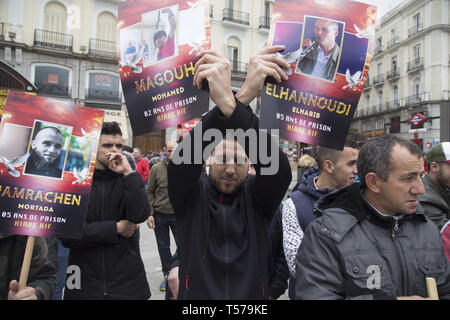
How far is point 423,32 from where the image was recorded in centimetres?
2775

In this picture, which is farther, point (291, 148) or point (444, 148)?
point (291, 148)

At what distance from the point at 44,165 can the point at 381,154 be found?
1907 millimetres

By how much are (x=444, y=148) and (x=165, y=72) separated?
263 cm

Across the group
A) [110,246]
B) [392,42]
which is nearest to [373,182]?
[110,246]

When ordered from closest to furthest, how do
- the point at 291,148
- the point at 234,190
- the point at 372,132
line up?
the point at 234,190 → the point at 291,148 → the point at 372,132

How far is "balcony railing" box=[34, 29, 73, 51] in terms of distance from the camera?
16.7 metres

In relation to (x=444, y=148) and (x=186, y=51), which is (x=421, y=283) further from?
(x=444, y=148)

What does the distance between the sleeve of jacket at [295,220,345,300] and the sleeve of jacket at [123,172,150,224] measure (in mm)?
1272

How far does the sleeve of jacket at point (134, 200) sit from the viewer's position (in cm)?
223

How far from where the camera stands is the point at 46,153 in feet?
6.11

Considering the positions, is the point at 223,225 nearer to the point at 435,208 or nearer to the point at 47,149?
the point at 47,149

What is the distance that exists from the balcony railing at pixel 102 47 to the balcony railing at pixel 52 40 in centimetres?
113

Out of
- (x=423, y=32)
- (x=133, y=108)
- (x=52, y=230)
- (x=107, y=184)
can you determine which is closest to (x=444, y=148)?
(x=133, y=108)

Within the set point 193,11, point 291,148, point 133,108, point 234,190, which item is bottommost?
point 234,190
